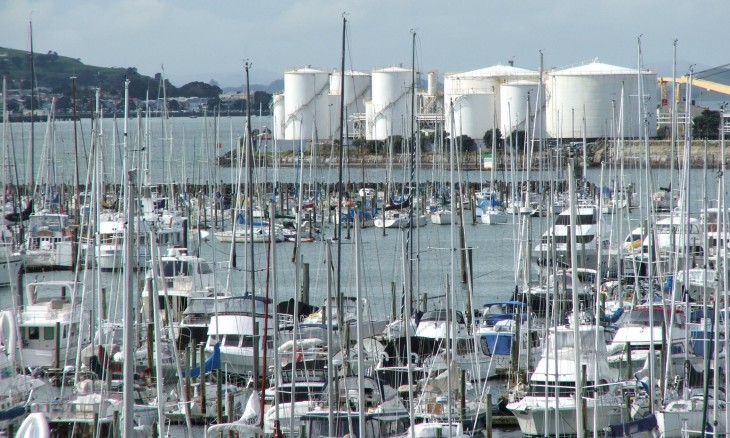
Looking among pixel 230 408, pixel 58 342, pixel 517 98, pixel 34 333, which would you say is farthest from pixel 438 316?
pixel 517 98

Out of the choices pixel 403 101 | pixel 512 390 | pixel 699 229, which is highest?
pixel 403 101

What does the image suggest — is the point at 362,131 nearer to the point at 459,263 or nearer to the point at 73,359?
the point at 459,263

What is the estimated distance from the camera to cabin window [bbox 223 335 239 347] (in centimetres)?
2512

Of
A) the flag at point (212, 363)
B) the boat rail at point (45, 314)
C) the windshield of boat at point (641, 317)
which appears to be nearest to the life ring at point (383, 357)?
the flag at point (212, 363)

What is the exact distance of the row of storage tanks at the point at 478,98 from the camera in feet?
314

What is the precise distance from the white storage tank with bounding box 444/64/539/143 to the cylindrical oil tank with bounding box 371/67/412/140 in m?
3.99

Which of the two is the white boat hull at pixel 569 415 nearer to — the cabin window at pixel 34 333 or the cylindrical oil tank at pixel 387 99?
the cabin window at pixel 34 333

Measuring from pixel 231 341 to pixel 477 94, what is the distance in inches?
3034

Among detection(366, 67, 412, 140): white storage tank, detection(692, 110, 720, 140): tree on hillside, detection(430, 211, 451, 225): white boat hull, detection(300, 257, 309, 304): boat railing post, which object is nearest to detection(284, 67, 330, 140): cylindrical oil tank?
detection(366, 67, 412, 140): white storage tank

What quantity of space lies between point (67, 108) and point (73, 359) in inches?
4395

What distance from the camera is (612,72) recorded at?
9719 centimetres

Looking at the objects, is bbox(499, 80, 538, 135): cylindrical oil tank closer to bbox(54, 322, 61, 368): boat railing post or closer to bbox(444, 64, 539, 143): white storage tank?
bbox(444, 64, 539, 143): white storage tank

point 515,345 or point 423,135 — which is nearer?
point 515,345

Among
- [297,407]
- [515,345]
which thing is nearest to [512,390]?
[515,345]
